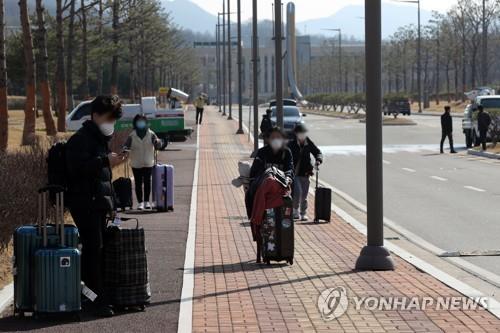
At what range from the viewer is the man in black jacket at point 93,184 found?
918 cm

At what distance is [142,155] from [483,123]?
21.7 meters

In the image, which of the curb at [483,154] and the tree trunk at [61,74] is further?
the tree trunk at [61,74]

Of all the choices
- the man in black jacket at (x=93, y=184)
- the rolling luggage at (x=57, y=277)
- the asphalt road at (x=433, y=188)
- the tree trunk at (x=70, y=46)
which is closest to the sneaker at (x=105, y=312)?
the man in black jacket at (x=93, y=184)

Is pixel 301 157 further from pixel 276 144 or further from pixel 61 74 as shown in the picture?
pixel 61 74

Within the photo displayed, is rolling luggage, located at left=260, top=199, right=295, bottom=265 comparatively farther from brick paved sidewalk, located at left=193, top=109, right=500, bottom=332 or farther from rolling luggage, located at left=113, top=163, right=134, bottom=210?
rolling luggage, located at left=113, top=163, right=134, bottom=210

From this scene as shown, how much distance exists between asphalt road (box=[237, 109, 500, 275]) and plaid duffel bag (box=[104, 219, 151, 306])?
456 cm

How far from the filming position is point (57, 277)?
8.66 meters

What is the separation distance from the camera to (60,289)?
8695 millimetres

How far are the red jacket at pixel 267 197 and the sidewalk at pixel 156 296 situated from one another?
40.6 inches

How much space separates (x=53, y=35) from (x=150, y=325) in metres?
50.8

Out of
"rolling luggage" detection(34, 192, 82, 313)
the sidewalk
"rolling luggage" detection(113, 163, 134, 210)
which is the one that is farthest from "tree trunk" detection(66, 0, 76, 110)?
"rolling luggage" detection(34, 192, 82, 313)

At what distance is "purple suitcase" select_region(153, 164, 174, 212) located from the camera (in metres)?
18.5

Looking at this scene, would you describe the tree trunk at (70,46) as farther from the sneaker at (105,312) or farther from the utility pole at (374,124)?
the sneaker at (105,312)

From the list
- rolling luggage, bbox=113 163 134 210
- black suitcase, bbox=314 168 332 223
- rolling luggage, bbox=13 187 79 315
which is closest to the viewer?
rolling luggage, bbox=13 187 79 315
